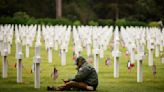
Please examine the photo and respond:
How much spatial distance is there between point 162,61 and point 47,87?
8.79 metres

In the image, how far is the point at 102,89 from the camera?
49.4ft

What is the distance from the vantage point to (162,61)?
72.8 feet

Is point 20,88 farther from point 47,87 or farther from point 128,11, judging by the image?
point 128,11

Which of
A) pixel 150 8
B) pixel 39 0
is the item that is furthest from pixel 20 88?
pixel 39 0

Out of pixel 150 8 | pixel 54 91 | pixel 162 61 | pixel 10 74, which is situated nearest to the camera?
pixel 54 91

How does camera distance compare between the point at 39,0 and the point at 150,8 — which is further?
the point at 39,0

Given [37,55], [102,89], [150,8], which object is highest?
[150,8]

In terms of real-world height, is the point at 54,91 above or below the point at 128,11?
below

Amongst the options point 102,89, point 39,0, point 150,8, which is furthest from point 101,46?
point 39,0

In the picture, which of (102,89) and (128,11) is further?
(128,11)

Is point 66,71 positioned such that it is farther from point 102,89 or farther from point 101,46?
point 101,46

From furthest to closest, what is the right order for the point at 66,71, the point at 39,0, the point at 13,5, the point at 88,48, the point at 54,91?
the point at 39,0 → the point at 13,5 → the point at 88,48 → the point at 66,71 → the point at 54,91

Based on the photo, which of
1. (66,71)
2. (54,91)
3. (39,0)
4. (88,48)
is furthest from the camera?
(39,0)

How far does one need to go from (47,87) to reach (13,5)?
5478cm
